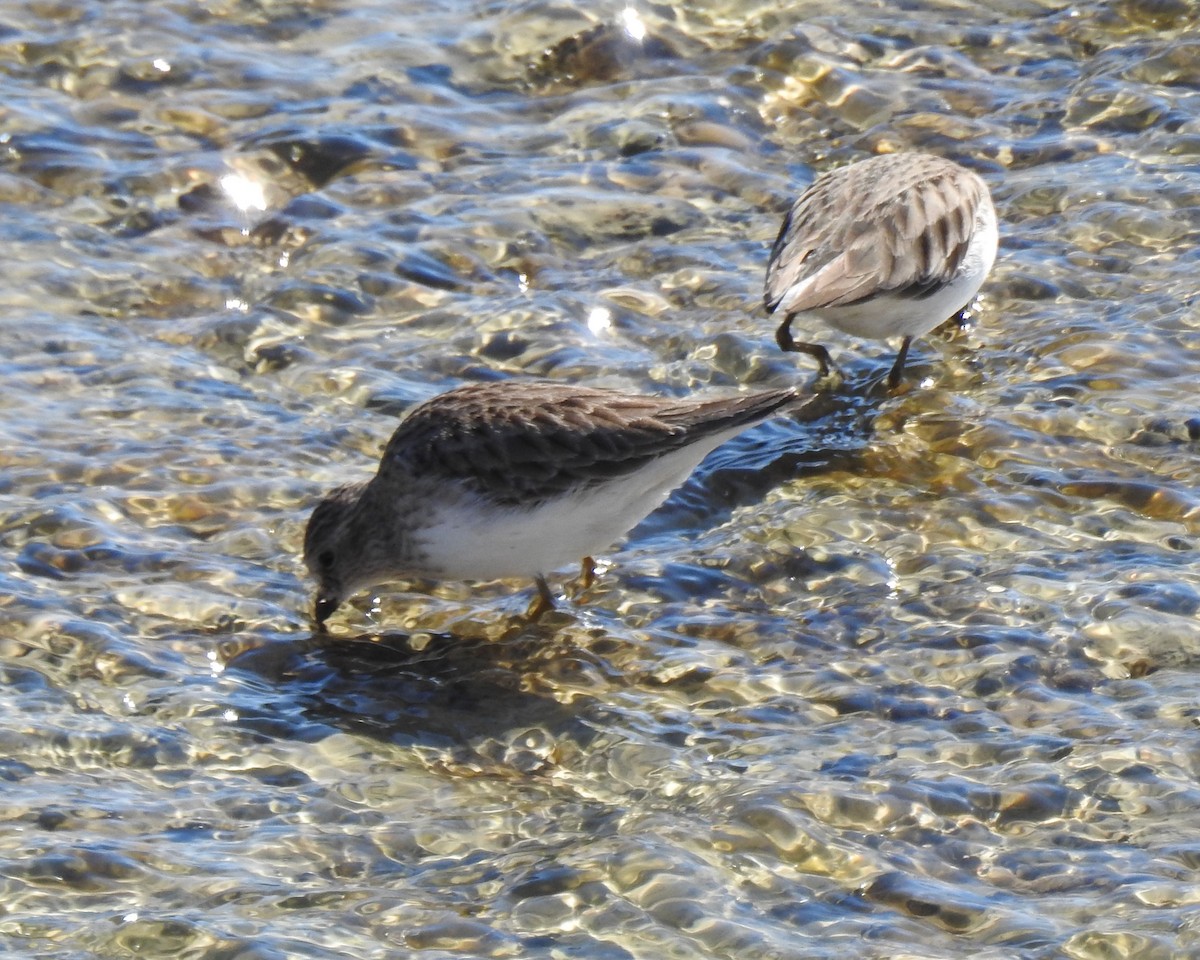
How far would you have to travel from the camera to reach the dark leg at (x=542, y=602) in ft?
22.9

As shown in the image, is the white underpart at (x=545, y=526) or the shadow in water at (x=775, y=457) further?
the shadow in water at (x=775, y=457)

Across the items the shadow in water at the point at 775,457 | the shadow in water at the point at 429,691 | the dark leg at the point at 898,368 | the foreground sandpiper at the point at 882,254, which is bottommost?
the shadow in water at the point at 429,691

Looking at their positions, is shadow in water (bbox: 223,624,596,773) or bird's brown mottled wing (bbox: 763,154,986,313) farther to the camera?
bird's brown mottled wing (bbox: 763,154,986,313)

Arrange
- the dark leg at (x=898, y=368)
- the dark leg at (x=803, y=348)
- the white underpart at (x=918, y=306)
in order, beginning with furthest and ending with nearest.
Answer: the dark leg at (x=898, y=368) → the dark leg at (x=803, y=348) → the white underpart at (x=918, y=306)

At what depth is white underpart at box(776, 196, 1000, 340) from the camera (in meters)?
8.13

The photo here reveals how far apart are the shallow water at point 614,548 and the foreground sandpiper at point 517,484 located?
0.31 meters

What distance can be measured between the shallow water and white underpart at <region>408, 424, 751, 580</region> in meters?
0.28

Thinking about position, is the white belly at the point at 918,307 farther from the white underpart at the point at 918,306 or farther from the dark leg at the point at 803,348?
the dark leg at the point at 803,348

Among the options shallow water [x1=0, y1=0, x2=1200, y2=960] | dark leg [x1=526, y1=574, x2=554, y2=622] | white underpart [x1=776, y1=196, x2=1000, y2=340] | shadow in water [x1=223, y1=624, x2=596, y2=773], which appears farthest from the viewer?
white underpart [x1=776, y1=196, x2=1000, y2=340]

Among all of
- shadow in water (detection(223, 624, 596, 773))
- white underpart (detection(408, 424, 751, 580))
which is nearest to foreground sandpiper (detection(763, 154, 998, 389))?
white underpart (detection(408, 424, 751, 580))

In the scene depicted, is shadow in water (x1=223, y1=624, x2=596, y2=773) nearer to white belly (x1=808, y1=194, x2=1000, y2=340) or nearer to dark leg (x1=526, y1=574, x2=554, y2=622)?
dark leg (x1=526, y1=574, x2=554, y2=622)

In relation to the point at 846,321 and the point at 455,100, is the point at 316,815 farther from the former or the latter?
the point at 455,100

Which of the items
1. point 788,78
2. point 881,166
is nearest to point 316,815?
point 881,166

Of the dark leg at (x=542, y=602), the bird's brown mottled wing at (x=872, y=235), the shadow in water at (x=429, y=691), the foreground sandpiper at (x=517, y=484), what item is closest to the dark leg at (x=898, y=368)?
the bird's brown mottled wing at (x=872, y=235)
